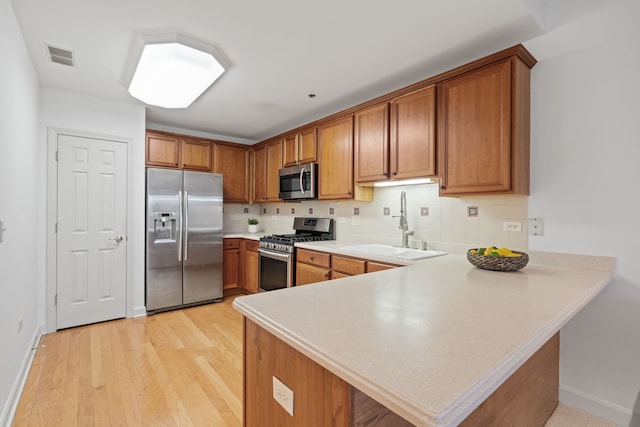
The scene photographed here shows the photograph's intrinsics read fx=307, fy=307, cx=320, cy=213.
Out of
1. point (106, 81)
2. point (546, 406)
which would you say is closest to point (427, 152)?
point (546, 406)

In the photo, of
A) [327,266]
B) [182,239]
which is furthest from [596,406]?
[182,239]

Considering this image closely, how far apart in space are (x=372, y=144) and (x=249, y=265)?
2417 millimetres

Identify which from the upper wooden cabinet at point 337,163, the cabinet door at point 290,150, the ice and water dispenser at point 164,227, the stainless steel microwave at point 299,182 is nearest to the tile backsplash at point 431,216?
the upper wooden cabinet at point 337,163

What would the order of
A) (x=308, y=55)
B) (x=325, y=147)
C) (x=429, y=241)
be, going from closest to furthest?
(x=308, y=55)
(x=429, y=241)
(x=325, y=147)

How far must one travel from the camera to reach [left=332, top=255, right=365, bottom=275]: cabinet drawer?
258 cm

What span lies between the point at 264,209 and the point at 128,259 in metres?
2.17

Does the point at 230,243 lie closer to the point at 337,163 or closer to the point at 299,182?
the point at 299,182

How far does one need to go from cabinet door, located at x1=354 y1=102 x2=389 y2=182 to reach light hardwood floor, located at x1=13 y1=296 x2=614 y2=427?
6.43ft

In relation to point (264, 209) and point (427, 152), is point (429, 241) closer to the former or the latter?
point (427, 152)

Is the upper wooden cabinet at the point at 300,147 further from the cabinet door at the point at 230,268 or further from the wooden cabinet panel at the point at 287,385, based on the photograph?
the wooden cabinet panel at the point at 287,385

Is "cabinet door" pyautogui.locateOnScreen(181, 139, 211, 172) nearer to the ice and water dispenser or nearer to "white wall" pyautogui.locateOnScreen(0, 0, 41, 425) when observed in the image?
the ice and water dispenser

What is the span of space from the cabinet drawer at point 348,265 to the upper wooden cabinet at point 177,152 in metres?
2.53

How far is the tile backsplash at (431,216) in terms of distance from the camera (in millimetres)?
2232

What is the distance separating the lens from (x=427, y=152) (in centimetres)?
241
